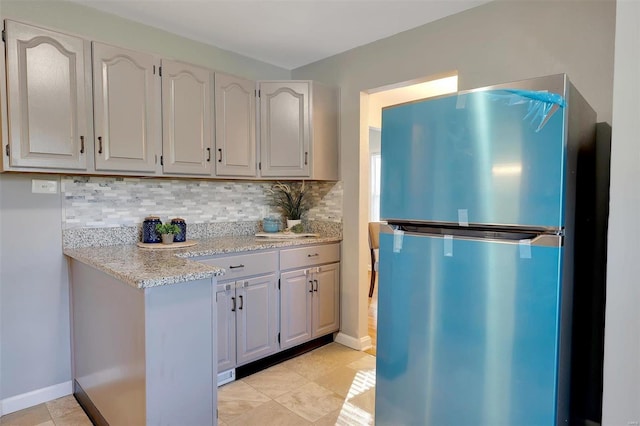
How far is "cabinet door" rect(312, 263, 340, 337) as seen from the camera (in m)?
2.96

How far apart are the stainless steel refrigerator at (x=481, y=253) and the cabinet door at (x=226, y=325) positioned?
1.12m

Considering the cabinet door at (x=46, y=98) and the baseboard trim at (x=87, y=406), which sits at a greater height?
the cabinet door at (x=46, y=98)

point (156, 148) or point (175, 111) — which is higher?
point (175, 111)

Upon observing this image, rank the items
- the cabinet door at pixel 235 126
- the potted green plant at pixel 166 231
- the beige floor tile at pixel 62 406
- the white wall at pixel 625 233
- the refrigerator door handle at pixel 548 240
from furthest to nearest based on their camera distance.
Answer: the cabinet door at pixel 235 126 → the potted green plant at pixel 166 231 → the beige floor tile at pixel 62 406 → the refrigerator door handle at pixel 548 240 → the white wall at pixel 625 233

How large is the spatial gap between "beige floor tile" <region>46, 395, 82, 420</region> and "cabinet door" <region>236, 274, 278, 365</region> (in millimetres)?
967

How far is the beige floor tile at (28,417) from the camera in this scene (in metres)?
2.02

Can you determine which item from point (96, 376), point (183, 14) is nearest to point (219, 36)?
point (183, 14)

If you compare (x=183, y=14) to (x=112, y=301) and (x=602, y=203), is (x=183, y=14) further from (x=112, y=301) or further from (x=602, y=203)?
(x=602, y=203)

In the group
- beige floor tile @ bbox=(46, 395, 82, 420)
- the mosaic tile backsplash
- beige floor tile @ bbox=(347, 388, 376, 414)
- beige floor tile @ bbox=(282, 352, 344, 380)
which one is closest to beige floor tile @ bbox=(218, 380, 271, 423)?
beige floor tile @ bbox=(282, 352, 344, 380)

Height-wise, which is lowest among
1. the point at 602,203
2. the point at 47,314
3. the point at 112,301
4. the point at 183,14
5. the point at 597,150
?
the point at 47,314

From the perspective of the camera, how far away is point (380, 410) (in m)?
1.74

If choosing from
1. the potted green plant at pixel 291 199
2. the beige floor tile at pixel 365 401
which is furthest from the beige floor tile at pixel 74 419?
the potted green plant at pixel 291 199

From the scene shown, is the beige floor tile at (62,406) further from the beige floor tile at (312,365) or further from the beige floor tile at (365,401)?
the beige floor tile at (365,401)

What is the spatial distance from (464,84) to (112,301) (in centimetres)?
237
